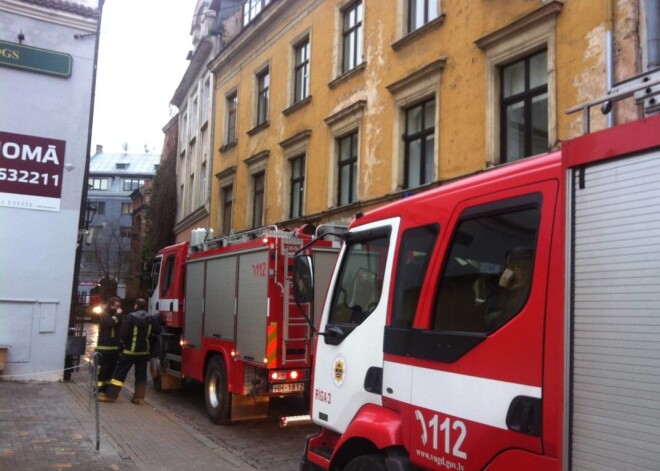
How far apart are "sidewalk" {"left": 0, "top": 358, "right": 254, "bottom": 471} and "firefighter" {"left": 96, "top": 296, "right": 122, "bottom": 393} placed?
1.24 feet

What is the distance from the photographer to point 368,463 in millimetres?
3557

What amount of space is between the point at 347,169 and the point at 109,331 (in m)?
7.01

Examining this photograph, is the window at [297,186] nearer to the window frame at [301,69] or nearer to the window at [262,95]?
the window frame at [301,69]

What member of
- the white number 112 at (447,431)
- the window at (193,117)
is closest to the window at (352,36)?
the white number 112 at (447,431)

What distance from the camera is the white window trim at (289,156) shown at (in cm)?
1658

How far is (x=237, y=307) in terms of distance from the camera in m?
8.67

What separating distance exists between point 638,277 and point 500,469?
1.06m

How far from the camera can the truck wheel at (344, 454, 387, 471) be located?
3467 millimetres

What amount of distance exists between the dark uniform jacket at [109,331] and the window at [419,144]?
6.27m

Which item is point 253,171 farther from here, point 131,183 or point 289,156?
point 131,183

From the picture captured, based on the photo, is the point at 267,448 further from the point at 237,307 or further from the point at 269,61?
the point at 269,61

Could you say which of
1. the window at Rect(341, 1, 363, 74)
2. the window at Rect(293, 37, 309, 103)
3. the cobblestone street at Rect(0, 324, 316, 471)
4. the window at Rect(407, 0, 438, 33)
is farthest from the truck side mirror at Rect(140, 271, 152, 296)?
the window at Rect(407, 0, 438, 33)

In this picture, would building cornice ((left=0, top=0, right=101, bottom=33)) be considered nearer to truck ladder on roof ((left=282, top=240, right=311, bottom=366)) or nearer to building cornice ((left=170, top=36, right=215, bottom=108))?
truck ladder on roof ((left=282, top=240, right=311, bottom=366))

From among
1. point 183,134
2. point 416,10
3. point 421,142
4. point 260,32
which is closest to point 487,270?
point 421,142
